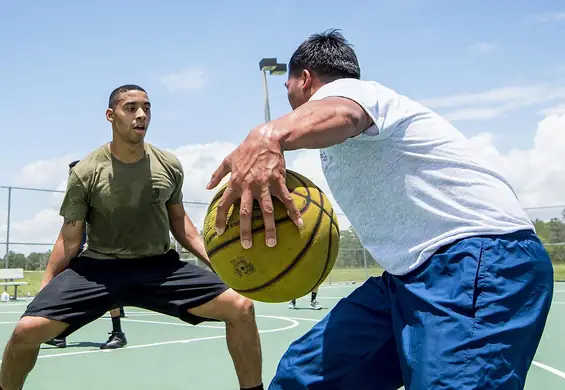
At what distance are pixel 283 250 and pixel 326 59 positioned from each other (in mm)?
832

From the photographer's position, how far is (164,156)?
4.84 m

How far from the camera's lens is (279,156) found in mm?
1899

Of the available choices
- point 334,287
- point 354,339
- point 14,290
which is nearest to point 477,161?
point 354,339

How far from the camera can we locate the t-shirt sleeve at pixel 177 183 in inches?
189

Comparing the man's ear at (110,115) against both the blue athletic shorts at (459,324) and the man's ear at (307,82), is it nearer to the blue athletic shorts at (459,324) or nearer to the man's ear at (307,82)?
the man's ear at (307,82)

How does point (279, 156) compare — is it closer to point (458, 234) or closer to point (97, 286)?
point (458, 234)

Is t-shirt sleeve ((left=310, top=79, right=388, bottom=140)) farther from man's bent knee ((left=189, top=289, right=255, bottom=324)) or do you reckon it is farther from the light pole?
the light pole

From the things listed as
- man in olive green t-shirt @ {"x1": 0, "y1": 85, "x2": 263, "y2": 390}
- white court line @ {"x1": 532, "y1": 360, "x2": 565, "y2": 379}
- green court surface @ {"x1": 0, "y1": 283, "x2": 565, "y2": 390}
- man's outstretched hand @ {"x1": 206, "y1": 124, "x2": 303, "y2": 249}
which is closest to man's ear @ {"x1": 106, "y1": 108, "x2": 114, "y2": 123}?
man in olive green t-shirt @ {"x1": 0, "y1": 85, "x2": 263, "y2": 390}

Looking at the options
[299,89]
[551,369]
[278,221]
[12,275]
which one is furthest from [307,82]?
[12,275]

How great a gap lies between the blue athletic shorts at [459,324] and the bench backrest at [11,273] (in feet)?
46.9

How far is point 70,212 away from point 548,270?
10.3 ft

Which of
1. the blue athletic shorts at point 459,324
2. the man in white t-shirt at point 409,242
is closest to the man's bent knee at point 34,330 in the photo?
the man in white t-shirt at point 409,242

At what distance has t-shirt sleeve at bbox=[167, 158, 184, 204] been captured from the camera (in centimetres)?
480

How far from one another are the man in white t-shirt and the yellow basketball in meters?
0.09
